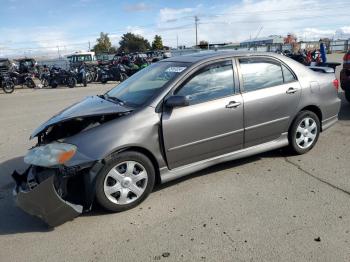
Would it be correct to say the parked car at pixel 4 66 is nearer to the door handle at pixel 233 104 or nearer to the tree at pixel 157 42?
the door handle at pixel 233 104

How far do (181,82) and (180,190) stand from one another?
1284 millimetres

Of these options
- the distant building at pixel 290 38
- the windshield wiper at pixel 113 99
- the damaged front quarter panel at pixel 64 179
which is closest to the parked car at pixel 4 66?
the windshield wiper at pixel 113 99

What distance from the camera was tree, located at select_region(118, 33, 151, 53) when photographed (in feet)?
265

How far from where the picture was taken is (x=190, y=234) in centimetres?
334

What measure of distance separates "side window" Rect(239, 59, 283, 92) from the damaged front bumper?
101 inches

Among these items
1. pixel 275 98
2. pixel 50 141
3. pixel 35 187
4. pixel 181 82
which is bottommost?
pixel 35 187

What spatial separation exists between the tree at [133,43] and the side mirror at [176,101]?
77.2 meters

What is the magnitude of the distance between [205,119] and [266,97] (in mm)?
1010

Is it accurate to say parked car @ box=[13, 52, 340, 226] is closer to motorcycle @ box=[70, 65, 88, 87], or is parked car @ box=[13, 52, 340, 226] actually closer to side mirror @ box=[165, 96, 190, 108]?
side mirror @ box=[165, 96, 190, 108]

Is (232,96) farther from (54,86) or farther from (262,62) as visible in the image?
(54,86)

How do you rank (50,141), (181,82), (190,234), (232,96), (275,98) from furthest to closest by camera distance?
(275,98)
(232,96)
(181,82)
(50,141)
(190,234)

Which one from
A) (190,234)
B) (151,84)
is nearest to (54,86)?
(151,84)

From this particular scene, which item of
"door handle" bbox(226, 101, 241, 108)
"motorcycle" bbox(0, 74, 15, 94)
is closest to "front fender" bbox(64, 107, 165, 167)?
"door handle" bbox(226, 101, 241, 108)

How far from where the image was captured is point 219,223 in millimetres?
3502
